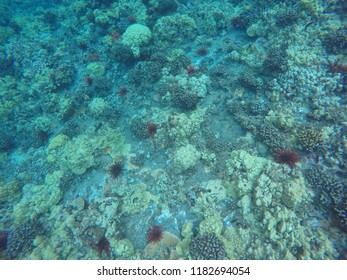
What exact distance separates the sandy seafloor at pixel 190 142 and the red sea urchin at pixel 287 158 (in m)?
0.04

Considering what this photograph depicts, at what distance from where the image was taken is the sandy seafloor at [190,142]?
498 centimetres

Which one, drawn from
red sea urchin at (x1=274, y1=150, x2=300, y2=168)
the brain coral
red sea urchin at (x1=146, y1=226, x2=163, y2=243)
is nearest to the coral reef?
red sea urchin at (x1=146, y1=226, x2=163, y2=243)

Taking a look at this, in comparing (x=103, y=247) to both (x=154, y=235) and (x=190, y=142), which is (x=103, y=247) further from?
(x=190, y=142)

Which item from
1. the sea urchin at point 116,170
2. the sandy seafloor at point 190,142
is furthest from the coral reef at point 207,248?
the sea urchin at point 116,170

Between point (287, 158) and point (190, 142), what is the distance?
9.37 feet

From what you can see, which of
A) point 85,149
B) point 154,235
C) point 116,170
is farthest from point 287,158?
point 85,149

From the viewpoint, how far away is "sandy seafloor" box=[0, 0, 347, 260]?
4.98 m

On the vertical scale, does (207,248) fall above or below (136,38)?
below

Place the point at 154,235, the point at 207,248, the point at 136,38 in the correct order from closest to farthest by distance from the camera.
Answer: the point at 207,248 < the point at 154,235 < the point at 136,38

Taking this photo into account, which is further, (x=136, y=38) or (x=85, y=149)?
(x=136, y=38)

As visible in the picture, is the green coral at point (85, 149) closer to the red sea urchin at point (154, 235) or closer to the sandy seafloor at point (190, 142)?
the sandy seafloor at point (190, 142)

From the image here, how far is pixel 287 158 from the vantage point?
5344 mm

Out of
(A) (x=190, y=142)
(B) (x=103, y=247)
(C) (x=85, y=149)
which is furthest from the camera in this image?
(C) (x=85, y=149)

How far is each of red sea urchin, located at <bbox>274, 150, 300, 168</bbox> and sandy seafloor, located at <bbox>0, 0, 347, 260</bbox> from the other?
0.04 m
